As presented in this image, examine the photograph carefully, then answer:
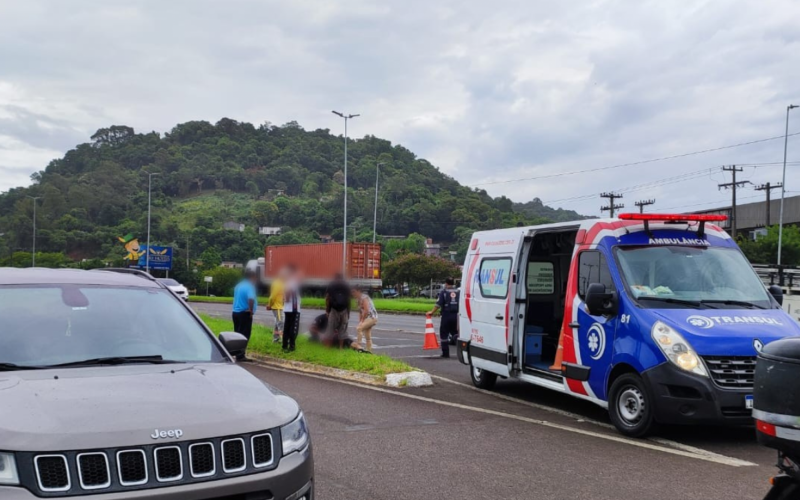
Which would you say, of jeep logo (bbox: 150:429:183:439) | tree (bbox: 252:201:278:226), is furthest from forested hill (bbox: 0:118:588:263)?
jeep logo (bbox: 150:429:183:439)

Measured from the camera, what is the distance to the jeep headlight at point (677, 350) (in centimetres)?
701

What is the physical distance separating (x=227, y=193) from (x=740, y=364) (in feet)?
510

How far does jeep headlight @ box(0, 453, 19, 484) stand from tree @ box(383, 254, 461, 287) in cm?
6701

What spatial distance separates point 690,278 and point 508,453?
122 inches

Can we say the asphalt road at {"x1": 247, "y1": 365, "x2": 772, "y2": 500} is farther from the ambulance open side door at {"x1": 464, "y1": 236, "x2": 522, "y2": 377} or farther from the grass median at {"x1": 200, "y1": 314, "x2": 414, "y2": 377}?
the grass median at {"x1": 200, "y1": 314, "x2": 414, "y2": 377}

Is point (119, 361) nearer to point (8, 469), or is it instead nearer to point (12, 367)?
point (12, 367)

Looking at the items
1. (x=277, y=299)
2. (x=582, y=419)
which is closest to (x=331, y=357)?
(x=277, y=299)

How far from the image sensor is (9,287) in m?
4.49

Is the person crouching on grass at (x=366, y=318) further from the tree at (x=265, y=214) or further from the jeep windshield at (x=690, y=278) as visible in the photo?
the tree at (x=265, y=214)

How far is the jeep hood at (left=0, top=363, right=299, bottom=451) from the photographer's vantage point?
3105mm

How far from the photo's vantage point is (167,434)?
3223 millimetres

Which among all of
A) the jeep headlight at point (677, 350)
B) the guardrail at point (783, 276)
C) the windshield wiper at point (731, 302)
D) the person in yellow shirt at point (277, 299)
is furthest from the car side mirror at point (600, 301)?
the guardrail at point (783, 276)

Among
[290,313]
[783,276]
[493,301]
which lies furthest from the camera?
[783,276]

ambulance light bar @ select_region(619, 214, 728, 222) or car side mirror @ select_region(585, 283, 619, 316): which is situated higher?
ambulance light bar @ select_region(619, 214, 728, 222)
